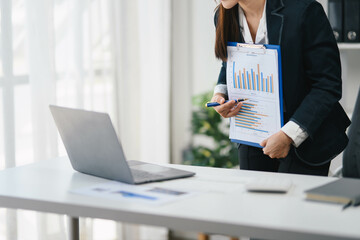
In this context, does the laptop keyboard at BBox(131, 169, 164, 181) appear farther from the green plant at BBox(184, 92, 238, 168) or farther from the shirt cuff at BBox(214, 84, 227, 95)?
the green plant at BBox(184, 92, 238, 168)

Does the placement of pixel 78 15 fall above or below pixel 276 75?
above

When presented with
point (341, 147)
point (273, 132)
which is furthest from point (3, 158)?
point (341, 147)

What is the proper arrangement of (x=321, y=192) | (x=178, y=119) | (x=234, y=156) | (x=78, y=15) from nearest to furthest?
(x=321, y=192) → (x=78, y=15) → (x=234, y=156) → (x=178, y=119)

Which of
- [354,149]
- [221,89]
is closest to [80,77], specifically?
[221,89]

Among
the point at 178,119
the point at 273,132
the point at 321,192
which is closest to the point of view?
the point at 321,192

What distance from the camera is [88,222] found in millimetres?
2797

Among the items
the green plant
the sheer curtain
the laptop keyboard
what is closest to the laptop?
the laptop keyboard

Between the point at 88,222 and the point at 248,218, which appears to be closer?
the point at 248,218

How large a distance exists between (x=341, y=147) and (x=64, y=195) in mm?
920

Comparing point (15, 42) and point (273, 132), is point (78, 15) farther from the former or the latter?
point (273, 132)

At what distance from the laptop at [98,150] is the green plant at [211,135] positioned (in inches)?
68.8

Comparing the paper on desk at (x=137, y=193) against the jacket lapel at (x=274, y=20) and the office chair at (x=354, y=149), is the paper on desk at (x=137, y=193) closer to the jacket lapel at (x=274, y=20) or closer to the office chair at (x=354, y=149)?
the jacket lapel at (x=274, y=20)

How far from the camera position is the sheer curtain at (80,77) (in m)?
2.37

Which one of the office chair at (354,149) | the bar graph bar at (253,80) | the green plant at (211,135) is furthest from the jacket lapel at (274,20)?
the green plant at (211,135)
